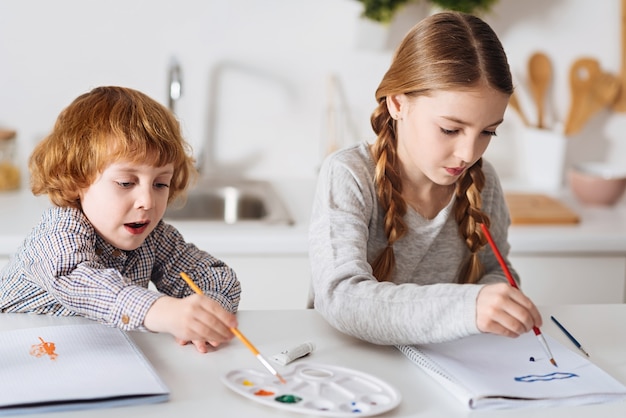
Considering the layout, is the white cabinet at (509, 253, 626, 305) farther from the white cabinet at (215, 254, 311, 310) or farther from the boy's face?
the boy's face

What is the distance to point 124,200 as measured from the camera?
139 cm

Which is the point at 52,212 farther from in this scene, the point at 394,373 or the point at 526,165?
the point at 526,165

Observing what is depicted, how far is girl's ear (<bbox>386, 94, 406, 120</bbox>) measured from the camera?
1563 mm

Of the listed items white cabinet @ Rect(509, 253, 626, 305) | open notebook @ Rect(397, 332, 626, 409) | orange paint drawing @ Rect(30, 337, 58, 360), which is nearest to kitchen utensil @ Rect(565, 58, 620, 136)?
white cabinet @ Rect(509, 253, 626, 305)

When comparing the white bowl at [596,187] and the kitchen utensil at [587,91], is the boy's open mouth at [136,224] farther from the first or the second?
the kitchen utensil at [587,91]

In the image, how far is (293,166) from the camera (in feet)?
9.09

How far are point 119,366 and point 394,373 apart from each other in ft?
1.17

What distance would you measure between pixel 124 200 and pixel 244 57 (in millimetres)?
1362

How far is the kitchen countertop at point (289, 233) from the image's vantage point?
216 cm

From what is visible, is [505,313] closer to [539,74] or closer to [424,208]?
[424,208]

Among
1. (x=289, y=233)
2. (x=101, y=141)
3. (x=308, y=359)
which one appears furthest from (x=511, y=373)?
(x=289, y=233)

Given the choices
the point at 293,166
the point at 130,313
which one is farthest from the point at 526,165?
the point at 130,313

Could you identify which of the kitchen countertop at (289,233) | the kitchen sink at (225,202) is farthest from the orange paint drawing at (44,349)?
the kitchen sink at (225,202)

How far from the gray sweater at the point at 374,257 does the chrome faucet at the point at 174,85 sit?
989mm
